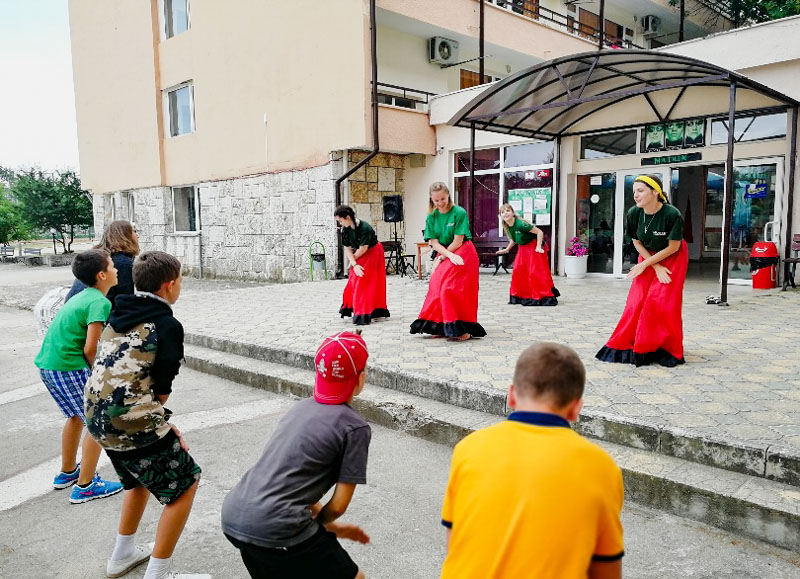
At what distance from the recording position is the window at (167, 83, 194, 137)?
18.9 meters

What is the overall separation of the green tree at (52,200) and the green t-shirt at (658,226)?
2587 cm

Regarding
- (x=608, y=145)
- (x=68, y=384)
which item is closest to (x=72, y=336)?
(x=68, y=384)

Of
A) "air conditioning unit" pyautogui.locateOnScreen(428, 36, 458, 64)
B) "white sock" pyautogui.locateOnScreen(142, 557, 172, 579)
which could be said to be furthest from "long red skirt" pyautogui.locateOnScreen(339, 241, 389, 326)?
"air conditioning unit" pyautogui.locateOnScreen(428, 36, 458, 64)

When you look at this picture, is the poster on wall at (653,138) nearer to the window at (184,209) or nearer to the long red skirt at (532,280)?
the long red skirt at (532,280)

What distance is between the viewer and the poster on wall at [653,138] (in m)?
12.7

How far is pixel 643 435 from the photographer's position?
394 cm

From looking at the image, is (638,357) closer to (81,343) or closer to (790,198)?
(81,343)

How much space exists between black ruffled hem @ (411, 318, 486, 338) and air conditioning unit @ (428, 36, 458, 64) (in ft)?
37.1

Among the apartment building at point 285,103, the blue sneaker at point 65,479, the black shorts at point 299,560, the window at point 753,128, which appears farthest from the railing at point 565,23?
the black shorts at point 299,560

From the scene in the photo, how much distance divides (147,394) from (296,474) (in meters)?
1.01

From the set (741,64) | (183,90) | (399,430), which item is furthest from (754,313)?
(183,90)

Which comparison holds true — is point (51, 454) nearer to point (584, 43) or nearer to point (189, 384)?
point (189, 384)

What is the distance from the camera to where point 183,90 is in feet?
62.7

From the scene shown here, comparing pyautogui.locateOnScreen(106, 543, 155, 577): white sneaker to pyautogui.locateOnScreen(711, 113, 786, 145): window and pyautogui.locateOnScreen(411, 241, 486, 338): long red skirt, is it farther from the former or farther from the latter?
pyautogui.locateOnScreen(711, 113, 786, 145): window
